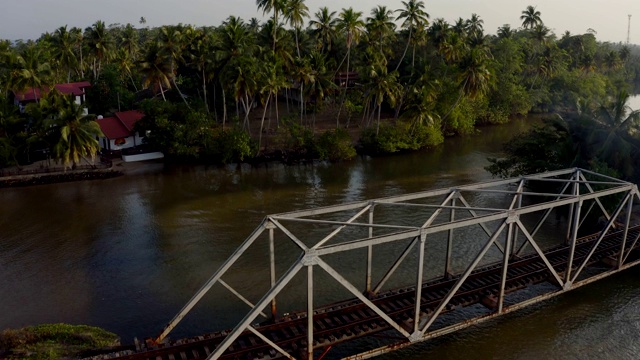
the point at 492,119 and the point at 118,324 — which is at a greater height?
the point at 492,119

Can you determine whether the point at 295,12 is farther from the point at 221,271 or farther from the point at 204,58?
the point at 221,271

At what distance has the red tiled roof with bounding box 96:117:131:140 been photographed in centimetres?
4603

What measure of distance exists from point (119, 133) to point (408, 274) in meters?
32.7

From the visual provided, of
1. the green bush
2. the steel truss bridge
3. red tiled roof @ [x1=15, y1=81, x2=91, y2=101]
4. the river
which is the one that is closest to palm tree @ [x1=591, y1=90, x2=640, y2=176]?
the steel truss bridge

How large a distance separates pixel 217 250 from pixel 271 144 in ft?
76.1

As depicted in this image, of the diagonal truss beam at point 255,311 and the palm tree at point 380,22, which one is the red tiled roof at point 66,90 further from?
the diagonal truss beam at point 255,311

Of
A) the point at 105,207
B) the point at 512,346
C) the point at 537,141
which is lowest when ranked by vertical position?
the point at 512,346

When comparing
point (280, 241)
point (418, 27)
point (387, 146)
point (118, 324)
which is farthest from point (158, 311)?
point (418, 27)

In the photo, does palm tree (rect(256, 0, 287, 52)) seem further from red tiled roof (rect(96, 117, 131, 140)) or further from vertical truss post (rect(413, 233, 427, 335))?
vertical truss post (rect(413, 233, 427, 335))

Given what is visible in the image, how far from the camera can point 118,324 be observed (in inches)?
808

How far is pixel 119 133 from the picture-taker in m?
46.6

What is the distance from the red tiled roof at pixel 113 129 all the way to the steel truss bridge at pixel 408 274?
23.0 meters

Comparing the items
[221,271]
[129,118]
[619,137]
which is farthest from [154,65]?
[619,137]

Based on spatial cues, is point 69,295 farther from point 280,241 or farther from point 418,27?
point 418,27
